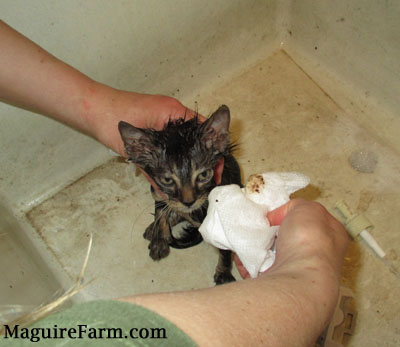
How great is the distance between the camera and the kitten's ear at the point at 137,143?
5.76 ft

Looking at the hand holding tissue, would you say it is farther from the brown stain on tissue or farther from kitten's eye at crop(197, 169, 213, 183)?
kitten's eye at crop(197, 169, 213, 183)

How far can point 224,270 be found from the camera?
2.27 m

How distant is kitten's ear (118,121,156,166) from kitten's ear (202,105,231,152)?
0.87ft

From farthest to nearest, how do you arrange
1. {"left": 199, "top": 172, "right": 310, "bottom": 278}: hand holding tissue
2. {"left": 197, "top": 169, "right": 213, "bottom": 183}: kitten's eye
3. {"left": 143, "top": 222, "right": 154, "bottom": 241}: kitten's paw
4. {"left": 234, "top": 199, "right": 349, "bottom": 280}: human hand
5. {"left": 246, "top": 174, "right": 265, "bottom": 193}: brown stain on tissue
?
{"left": 143, "top": 222, "right": 154, "bottom": 241}: kitten's paw
{"left": 197, "top": 169, "right": 213, "bottom": 183}: kitten's eye
{"left": 246, "top": 174, "right": 265, "bottom": 193}: brown stain on tissue
{"left": 199, "top": 172, "right": 310, "bottom": 278}: hand holding tissue
{"left": 234, "top": 199, "right": 349, "bottom": 280}: human hand

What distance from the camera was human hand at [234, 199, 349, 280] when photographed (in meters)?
1.22

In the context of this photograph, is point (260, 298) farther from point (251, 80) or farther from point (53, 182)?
point (251, 80)

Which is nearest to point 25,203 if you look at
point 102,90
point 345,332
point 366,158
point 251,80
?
point 102,90

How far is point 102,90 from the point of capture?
77.6 inches

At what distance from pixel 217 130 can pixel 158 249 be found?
93 cm

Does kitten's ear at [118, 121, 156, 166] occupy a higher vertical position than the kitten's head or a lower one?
higher

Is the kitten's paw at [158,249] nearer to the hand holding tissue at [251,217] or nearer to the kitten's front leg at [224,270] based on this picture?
the kitten's front leg at [224,270]

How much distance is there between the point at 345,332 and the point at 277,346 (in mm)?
1125

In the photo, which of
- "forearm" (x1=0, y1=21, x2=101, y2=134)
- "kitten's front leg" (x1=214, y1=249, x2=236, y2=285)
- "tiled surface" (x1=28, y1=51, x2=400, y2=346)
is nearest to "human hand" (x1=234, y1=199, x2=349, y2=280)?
"kitten's front leg" (x1=214, y1=249, x2=236, y2=285)

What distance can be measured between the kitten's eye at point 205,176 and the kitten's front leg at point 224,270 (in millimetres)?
497
